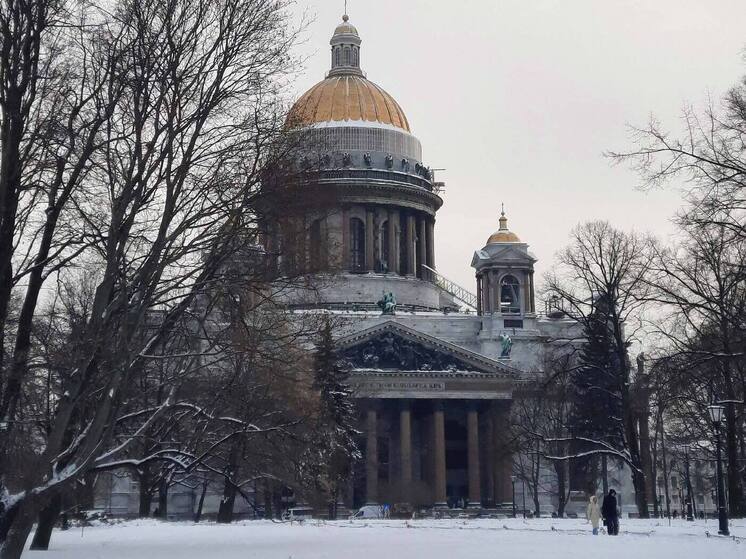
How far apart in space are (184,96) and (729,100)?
10.1 m

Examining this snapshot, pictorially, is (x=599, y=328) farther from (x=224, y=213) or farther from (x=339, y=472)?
(x=224, y=213)

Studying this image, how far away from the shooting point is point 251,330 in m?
24.3

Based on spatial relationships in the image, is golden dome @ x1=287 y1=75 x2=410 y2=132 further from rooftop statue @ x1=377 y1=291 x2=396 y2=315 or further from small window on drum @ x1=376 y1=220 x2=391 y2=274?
rooftop statue @ x1=377 y1=291 x2=396 y2=315

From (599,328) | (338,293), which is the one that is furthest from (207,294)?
(338,293)

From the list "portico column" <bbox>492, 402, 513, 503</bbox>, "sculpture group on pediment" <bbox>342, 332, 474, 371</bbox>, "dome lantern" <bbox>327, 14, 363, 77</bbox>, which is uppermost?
"dome lantern" <bbox>327, 14, 363, 77</bbox>

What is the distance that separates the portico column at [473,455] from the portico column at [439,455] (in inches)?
68.5

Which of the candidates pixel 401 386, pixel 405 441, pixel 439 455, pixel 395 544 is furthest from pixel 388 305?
pixel 395 544

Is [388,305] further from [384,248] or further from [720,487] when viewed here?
[720,487]

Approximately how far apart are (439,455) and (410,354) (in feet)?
22.5

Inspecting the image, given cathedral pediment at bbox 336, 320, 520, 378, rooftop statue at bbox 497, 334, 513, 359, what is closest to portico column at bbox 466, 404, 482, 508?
cathedral pediment at bbox 336, 320, 520, 378

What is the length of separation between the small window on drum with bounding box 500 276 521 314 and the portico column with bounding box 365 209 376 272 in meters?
11.6

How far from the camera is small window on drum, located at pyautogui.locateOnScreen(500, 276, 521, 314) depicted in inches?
3593

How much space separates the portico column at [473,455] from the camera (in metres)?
81.1

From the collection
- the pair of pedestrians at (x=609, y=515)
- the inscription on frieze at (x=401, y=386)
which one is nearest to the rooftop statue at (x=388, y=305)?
the inscription on frieze at (x=401, y=386)
